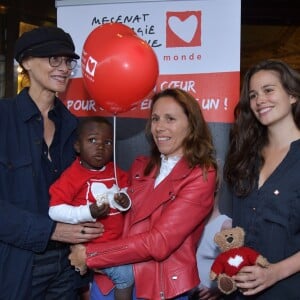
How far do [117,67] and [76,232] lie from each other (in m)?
0.76

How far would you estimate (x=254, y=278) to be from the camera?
2070mm

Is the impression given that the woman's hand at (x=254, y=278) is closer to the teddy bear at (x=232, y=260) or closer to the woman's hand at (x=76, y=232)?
the teddy bear at (x=232, y=260)

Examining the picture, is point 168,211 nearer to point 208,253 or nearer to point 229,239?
point 229,239

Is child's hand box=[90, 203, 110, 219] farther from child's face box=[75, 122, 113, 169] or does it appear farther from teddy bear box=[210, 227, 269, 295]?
teddy bear box=[210, 227, 269, 295]

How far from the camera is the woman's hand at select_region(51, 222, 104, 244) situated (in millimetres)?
2270

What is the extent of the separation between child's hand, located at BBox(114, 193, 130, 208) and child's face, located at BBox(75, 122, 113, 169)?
235 millimetres

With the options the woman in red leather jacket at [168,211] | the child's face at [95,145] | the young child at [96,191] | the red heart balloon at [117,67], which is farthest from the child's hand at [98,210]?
the red heart balloon at [117,67]

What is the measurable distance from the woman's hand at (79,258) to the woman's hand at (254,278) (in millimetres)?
682

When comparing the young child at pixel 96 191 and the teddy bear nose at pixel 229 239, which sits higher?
the young child at pixel 96 191

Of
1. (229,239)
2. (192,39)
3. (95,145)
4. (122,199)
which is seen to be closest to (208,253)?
(229,239)

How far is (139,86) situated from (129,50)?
0.17 meters

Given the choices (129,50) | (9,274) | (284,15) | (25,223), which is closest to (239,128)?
(129,50)

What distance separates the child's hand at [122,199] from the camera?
2.25 meters

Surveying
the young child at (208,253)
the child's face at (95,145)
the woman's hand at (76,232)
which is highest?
the child's face at (95,145)
